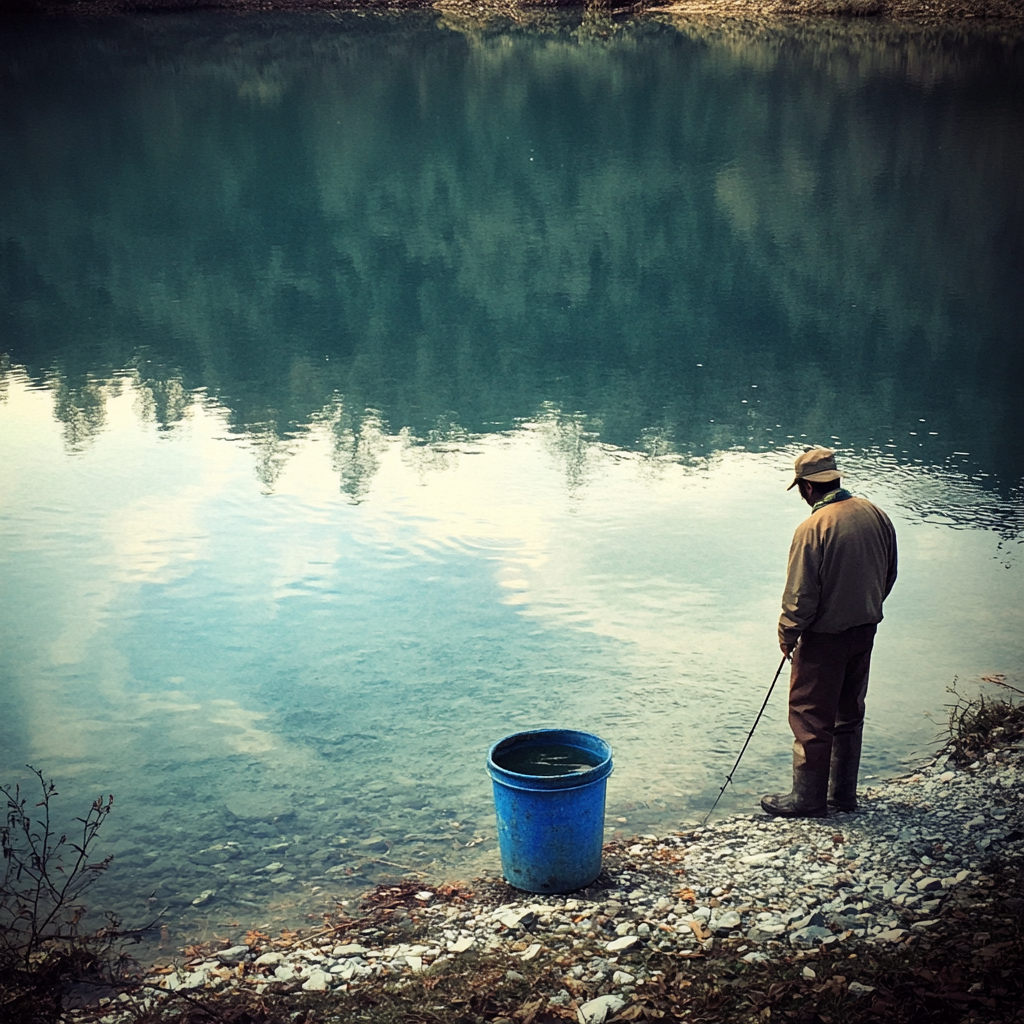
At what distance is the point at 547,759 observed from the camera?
6.22m

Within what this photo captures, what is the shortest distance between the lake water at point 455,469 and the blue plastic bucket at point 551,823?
76cm

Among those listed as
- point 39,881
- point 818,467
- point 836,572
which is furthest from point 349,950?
point 818,467

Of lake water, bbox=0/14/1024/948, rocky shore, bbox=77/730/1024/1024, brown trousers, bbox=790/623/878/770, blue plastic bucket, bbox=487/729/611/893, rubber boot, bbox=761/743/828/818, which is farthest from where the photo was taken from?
lake water, bbox=0/14/1024/948

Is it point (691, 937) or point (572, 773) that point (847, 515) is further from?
point (691, 937)

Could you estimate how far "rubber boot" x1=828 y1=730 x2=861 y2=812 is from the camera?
6590 mm

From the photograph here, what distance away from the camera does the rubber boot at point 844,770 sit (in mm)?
6590

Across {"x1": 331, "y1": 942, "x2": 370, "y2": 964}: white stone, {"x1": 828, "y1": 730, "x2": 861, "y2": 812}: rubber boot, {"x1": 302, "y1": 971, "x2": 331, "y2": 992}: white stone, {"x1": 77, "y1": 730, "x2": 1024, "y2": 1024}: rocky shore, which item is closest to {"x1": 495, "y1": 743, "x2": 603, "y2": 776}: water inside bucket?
{"x1": 77, "y1": 730, "x2": 1024, "y2": 1024}: rocky shore

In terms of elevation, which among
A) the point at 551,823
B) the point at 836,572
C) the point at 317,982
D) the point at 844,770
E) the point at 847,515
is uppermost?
the point at 847,515

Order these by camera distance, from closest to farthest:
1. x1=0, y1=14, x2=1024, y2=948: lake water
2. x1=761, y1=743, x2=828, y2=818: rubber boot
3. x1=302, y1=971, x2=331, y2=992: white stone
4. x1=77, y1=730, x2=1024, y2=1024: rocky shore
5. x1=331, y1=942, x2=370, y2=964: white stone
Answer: x1=77, y1=730, x2=1024, y2=1024: rocky shore
x1=302, y1=971, x2=331, y2=992: white stone
x1=331, y1=942, x2=370, y2=964: white stone
x1=761, y1=743, x2=828, y2=818: rubber boot
x1=0, y1=14, x2=1024, y2=948: lake water

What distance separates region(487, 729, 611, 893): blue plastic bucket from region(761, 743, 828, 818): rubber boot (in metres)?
1.20

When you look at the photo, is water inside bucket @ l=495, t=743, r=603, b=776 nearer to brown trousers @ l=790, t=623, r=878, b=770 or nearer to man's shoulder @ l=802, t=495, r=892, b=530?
brown trousers @ l=790, t=623, r=878, b=770

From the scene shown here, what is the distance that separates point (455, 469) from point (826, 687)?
7501mm

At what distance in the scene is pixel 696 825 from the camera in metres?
6.82

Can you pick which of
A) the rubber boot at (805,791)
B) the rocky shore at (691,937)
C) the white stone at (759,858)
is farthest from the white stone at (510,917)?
the rubber boot at (805,791)
